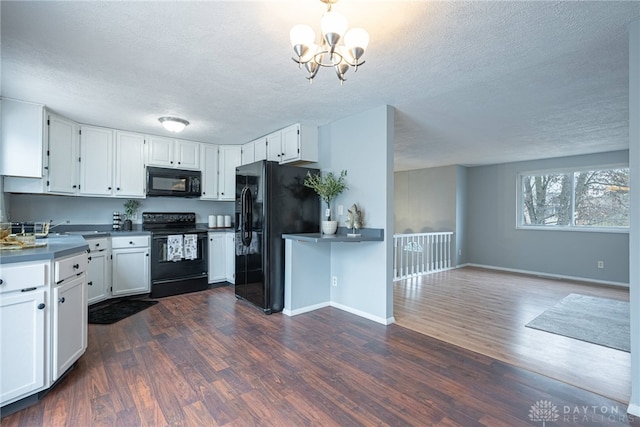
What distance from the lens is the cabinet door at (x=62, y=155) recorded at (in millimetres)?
3468

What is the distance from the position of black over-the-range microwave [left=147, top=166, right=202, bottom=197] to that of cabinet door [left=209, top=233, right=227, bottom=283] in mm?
789

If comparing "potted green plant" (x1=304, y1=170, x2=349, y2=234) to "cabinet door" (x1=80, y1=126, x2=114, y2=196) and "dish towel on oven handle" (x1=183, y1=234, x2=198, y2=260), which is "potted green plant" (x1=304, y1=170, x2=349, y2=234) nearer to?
"dish towel on oven handle" (x1=183, y1=234, x2=198, y2=260)

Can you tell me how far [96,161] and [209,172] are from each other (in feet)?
4.99

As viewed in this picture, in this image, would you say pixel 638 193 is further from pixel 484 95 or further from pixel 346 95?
pixel 346 95

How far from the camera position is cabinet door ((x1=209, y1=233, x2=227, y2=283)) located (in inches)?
185

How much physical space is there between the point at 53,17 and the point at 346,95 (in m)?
2.19

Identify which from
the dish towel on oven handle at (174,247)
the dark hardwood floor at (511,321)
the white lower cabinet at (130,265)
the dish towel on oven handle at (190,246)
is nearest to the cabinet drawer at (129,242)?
the white lower cabinet at (130,265)

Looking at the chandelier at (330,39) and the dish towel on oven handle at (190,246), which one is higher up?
the chandelier at (330,39)

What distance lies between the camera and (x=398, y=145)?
4.97 metres

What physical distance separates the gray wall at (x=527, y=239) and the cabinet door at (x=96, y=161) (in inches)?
282

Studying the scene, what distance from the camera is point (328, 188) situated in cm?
358

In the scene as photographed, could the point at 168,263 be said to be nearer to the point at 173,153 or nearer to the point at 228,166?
the point at 173,153

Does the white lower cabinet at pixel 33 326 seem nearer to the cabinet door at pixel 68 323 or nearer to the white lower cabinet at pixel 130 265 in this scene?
the cabinet door at pixel 68 323

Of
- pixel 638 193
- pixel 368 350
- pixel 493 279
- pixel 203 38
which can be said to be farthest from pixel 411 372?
pixel 493 279
